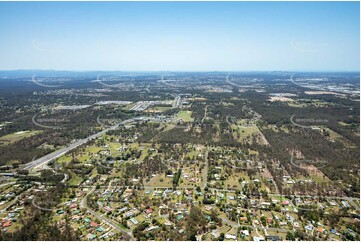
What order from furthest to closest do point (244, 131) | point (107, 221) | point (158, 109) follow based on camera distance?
point (158, 109) < point (244, 131) < point (107, 221)

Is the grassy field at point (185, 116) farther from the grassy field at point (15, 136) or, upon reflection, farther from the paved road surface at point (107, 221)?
the paved road surface at point (107, 221)

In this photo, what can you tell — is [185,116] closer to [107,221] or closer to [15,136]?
[15,136]

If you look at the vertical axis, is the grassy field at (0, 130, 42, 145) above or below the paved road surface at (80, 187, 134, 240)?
above

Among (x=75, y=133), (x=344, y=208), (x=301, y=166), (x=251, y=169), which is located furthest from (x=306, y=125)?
(x=75, y=133)

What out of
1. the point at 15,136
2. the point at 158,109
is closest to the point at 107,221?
the point at 15,136

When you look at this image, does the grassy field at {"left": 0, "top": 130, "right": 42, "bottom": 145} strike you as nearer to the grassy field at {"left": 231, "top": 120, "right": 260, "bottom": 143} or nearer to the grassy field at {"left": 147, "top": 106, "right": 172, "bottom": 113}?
the grassy field at {"left": 147, "top": 106, "right": 172, "bottom": 113}

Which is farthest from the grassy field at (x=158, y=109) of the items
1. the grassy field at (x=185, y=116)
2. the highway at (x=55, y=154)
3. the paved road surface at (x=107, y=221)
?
the paved road surface at (x=107, y=221)

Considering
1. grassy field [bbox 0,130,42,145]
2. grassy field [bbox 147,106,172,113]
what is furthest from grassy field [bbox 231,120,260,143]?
grassy field [bbox 0,130,42,145]

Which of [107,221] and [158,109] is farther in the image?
[158,109]
